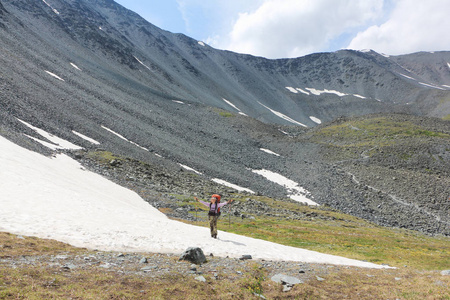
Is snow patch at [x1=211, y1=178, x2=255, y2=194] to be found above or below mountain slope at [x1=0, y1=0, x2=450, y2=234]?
below

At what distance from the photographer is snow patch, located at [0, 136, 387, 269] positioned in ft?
52.2

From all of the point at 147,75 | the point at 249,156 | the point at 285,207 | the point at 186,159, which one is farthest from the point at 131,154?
the point at 147,75

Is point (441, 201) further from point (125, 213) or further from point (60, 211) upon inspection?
point (60, 211)

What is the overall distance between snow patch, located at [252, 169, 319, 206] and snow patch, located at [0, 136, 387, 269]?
1455 inches

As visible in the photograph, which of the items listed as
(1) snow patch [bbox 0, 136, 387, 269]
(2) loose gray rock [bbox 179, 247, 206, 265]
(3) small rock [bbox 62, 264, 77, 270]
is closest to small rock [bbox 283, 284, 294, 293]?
(2) loose gray rock [bbox 179, 247, 206, 265]

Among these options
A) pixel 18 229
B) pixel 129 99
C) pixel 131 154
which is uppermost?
pixel 129 99

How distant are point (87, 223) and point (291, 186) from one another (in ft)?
174

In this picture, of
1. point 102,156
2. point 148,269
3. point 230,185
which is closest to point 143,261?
point 148,269

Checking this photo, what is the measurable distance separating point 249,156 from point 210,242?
6082 cm

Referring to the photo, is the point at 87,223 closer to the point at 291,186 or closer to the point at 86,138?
the point at 86,138

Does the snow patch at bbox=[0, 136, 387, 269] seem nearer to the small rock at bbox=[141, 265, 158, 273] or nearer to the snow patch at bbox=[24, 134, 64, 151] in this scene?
the small rock at bbox=[141, 265, 158, 273]

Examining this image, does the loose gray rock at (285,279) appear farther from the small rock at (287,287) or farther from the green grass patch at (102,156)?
the green grass patch at (102,156)

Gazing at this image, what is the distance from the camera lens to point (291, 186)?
214ft

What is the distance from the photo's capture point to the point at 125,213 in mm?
23188
